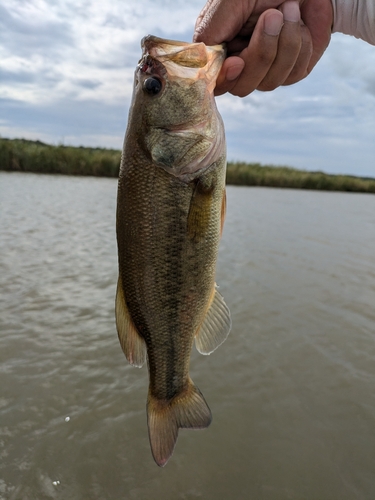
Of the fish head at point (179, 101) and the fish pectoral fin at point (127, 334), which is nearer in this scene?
the fish head at point (179, 101)

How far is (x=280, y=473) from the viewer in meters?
2.88

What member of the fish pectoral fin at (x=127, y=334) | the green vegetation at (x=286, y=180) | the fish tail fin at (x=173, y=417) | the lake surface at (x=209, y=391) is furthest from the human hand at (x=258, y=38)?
the green vegetation at (x=286, y=180)

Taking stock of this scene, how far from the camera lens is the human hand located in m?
2.04

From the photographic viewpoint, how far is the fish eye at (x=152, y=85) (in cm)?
190

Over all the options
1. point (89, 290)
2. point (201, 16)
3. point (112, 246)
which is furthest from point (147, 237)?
point (112, 246)

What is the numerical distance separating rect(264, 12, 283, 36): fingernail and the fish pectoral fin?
1.45m

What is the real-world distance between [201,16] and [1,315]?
411cm

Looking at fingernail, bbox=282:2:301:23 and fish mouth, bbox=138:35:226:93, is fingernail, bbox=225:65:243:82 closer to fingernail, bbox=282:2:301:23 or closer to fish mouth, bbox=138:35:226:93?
fish mouth, bbox=138:35:226:93

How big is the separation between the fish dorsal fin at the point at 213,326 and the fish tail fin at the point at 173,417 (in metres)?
0.25

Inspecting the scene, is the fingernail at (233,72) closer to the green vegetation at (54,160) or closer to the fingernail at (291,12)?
the fingernail at (291,12)

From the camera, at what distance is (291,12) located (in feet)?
6.82

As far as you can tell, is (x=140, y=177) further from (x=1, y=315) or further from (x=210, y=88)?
(x=1, y=315)

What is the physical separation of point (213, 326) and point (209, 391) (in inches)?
75.4

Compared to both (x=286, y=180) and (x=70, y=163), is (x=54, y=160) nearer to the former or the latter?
(x=70, y=163)
